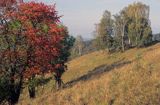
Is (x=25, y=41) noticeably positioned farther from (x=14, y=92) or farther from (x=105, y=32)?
(x=105, y=32)

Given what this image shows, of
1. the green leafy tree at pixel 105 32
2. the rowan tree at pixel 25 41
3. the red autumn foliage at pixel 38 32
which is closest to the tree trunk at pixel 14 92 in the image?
the rowan tree at pixel 25 41

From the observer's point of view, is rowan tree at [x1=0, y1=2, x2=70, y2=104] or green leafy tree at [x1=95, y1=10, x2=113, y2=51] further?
green leafy tree at [x1=95, y1=10, x2=113, y2=51]

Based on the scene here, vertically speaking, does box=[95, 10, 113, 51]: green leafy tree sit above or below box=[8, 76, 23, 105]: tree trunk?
above

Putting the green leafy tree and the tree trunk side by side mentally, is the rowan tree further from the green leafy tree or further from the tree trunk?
the green leafy tree

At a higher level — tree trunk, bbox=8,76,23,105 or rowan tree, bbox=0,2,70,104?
rowan tree, bbox=0,2,70,104

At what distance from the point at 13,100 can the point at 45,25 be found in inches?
245

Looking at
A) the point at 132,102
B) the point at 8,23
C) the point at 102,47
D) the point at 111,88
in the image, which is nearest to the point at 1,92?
the point at 8,23

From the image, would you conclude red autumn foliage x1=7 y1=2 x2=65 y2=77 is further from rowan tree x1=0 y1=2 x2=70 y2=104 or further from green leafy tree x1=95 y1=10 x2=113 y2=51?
green leafy tree x1=95 y1=10 x2=113 y2=51

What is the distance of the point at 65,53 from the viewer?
66625 millimetres

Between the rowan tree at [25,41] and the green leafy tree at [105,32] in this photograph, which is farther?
the green leafy tree at [105,32]

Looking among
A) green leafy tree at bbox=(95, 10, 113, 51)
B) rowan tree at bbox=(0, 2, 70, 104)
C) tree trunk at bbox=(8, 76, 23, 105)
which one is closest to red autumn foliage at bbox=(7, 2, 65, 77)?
rowan tree at bbox=(0, 2, 70, 104)

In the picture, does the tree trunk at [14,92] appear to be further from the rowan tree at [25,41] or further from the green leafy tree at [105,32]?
the green leafy tree at [105,32]

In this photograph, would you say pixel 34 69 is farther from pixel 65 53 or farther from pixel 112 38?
pixel 112 38

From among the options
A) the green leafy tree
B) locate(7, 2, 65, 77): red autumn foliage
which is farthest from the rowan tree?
the green leafy tree
